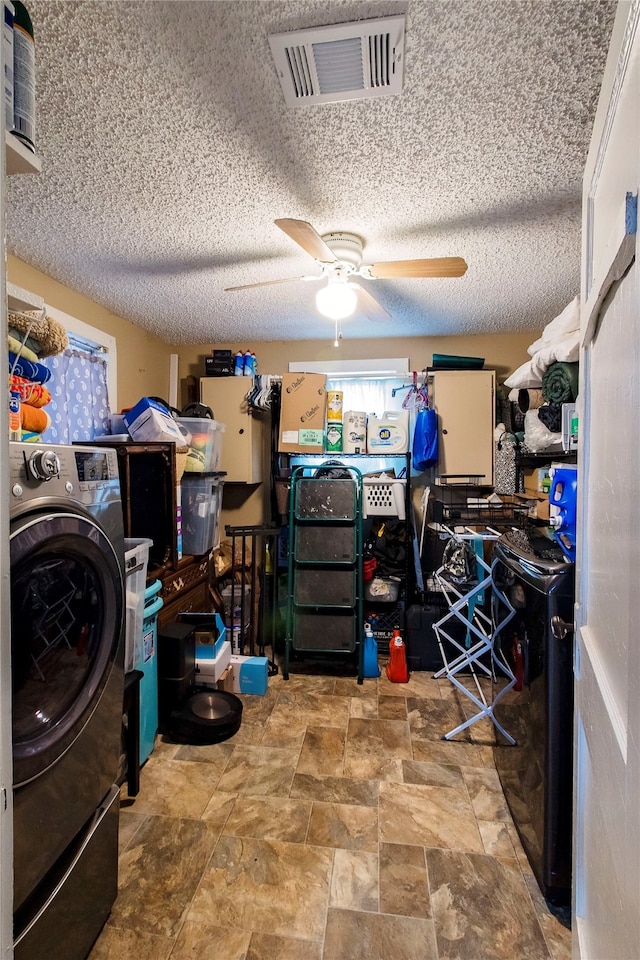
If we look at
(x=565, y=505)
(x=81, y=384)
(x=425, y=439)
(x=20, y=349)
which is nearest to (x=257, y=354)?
(x=81, y=384)

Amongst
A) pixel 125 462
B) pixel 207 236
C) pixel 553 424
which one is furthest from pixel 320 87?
pixel 125 462

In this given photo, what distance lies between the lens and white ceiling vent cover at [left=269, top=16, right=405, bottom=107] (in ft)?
3.47

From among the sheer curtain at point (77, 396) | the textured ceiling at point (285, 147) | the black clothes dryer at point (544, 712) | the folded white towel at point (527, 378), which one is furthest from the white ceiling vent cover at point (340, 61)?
the sheer curtain at point (77, 396)

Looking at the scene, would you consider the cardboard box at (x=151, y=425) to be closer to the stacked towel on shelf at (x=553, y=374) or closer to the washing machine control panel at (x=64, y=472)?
the washing machine control panel at (x=64, y=472)

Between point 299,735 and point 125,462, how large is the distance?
1.68 meters

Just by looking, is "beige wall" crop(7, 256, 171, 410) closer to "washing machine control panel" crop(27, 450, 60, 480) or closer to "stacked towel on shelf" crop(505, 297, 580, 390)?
"washing machine control panel" crop(27, 450, 60, 480)

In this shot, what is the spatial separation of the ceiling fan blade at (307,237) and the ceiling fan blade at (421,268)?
230mm

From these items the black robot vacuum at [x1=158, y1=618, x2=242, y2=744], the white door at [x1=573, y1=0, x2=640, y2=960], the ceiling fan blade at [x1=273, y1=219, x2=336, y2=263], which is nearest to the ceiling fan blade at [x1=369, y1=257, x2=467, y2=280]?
the ceiling fan blade at [x1=273, y1=219, x2=336, y2=263]

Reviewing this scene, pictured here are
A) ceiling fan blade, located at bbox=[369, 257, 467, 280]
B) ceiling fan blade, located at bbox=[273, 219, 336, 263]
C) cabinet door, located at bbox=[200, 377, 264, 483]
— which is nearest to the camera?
ceiling fan blade, located at bbox=[273, 219, 336, 263]

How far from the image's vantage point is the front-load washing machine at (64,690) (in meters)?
0.92

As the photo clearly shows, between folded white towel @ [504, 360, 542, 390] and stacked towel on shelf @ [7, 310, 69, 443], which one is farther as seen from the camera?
folded white towel @ [504, 360, 542, 390]

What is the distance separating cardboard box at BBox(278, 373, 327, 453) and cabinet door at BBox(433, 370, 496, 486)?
0.91m

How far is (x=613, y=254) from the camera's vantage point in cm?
69

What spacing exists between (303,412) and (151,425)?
124 cm
